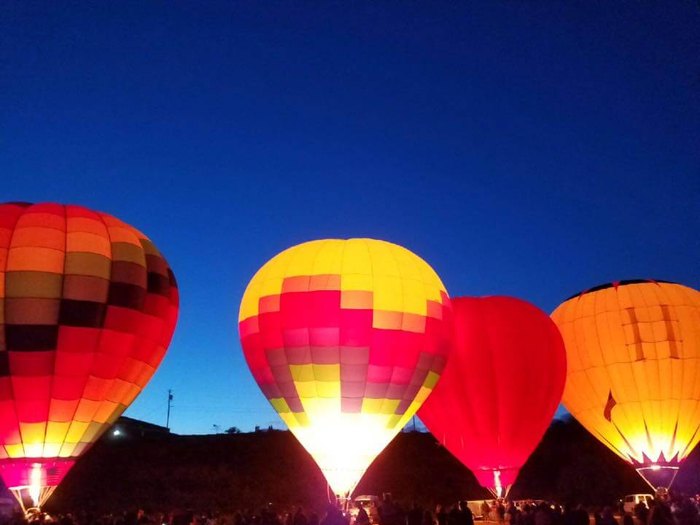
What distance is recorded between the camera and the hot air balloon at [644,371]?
45.2 feet

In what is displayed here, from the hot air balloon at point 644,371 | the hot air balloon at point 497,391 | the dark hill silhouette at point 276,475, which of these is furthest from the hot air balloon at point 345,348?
the dark hill silhouette at point 276,475

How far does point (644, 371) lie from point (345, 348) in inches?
284

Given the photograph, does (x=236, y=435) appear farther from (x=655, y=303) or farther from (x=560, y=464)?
(x=655, y=303)

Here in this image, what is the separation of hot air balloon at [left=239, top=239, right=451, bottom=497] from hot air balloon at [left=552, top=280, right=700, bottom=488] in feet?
15.1

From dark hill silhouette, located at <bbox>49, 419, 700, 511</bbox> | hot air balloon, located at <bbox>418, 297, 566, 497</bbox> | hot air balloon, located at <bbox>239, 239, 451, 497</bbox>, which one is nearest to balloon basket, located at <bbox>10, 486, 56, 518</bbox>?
hot air balloon, located at <bbox>239, 239, 451, 497</bbox>

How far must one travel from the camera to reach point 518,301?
45.2 ft

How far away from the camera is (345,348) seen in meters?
10.7

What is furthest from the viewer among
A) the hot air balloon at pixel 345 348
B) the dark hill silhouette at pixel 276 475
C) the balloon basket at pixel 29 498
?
the dark hill silhouette at pixel 276 475

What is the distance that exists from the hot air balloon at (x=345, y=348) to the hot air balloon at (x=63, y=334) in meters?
2.19

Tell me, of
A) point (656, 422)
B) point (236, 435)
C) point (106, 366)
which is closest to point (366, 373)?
point (106, 366)

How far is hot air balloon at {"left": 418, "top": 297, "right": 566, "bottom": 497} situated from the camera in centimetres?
1262

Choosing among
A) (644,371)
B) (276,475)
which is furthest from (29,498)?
(276,475)

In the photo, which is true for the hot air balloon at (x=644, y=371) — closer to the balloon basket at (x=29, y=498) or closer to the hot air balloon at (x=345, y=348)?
the hot air balloon at (x=345, y=348)

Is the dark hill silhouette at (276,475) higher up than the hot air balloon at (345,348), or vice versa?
the hot air balloon at (345,348)
